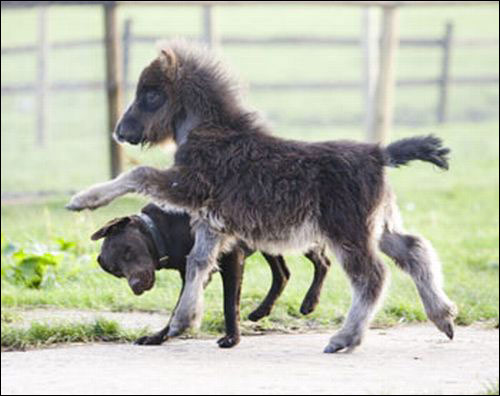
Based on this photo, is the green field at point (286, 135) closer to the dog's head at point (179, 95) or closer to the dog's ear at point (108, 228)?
the dog's head at point (179, 95)

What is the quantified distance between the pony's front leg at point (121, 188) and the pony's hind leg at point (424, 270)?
58.9 inches

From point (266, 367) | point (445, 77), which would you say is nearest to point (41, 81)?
point (445, 77)

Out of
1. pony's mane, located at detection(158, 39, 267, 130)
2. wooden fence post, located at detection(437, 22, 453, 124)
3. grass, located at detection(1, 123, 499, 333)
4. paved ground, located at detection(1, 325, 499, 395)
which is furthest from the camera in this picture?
wooden fence post, located at detection(437, 22, 453, 124)

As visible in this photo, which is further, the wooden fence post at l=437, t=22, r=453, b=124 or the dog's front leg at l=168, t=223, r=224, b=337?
the wooden fence post at l=437, t=22, r=453, b=124

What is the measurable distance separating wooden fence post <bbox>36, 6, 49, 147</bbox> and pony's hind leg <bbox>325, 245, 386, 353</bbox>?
48.2 ft

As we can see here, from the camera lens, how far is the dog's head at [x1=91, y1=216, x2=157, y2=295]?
8.02 m

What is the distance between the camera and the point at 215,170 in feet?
26.0

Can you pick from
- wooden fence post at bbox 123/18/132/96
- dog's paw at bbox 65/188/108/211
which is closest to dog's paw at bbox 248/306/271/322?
dog's paw at bbox 65/188/108/211

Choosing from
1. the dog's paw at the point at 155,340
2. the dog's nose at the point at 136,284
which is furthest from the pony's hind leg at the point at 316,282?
the dog's nose at the point at 136,284

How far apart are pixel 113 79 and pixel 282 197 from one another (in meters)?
5.75

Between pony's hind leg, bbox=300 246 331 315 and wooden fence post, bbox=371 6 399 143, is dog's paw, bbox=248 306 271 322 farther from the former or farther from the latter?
wooden fence post, bbox=371 6 399 143

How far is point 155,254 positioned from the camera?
8117 millimetres

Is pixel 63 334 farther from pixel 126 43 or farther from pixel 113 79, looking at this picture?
pixel 126 43

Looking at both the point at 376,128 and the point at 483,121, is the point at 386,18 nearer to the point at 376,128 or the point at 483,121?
the point at 376,128
